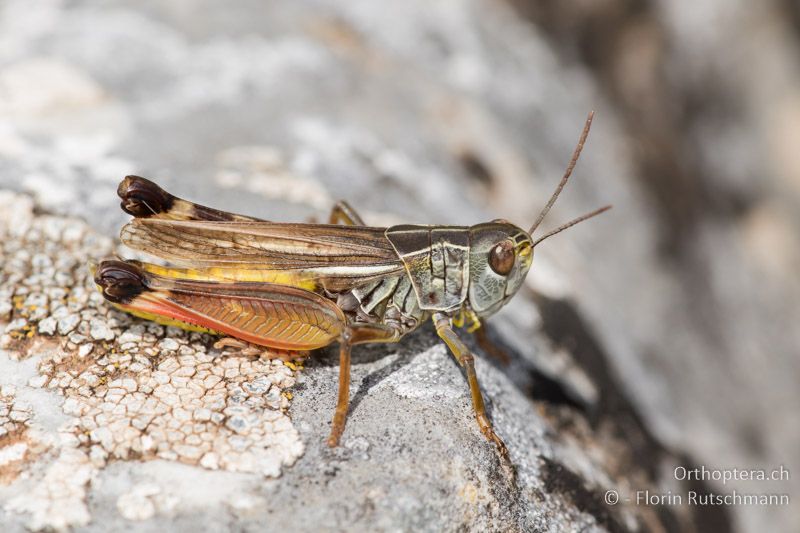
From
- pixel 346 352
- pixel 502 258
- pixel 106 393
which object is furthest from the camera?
pixel 502 258

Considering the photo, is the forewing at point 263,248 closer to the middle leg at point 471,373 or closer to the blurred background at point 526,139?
the middle leg at point 471,373

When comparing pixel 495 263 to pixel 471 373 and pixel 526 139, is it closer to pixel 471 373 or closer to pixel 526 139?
pixel 471 373

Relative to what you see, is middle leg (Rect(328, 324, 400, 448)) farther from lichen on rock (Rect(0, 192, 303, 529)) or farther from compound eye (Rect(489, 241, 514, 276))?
compound eye (Rect(489, 241, 514, 276))

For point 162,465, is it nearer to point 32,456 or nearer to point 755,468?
point 32,456

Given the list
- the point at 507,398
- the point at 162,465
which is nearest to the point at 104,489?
the point at 162,465

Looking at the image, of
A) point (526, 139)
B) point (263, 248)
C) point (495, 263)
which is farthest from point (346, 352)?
point (526, 139)

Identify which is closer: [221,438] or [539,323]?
[221,438]

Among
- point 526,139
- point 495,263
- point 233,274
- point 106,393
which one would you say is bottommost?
point 106,393
